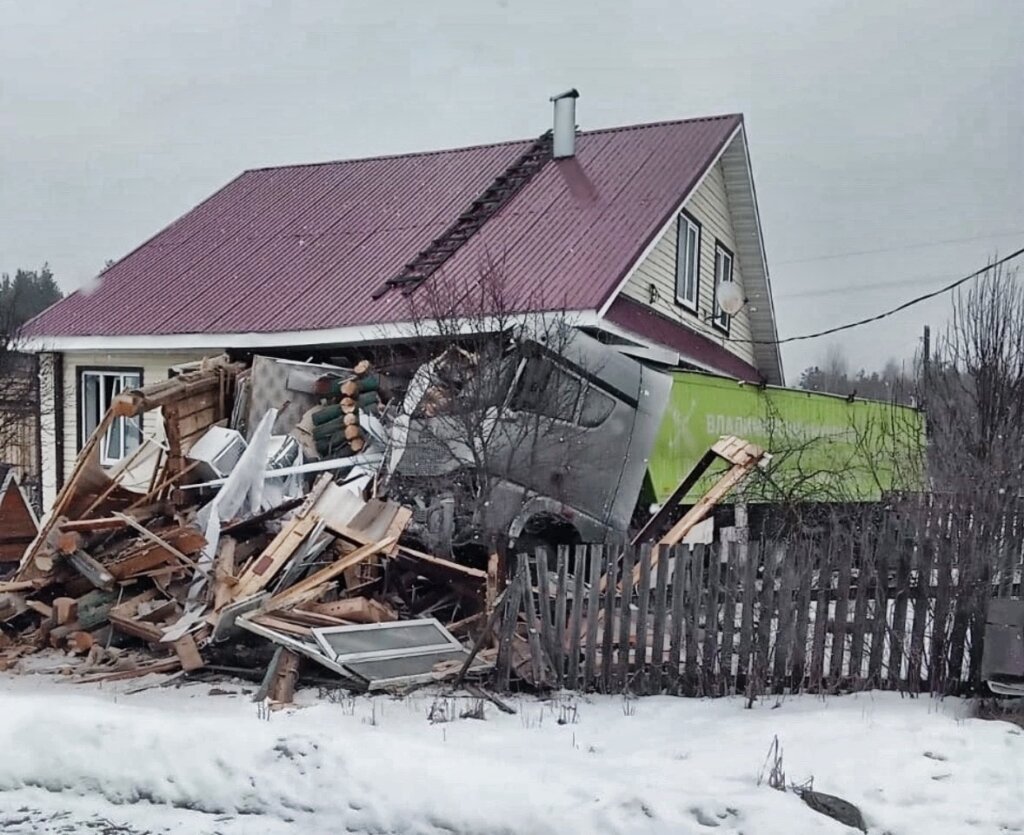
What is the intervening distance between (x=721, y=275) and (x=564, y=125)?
13.8 ft

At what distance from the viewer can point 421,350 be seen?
11125mm

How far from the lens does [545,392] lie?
9680mm

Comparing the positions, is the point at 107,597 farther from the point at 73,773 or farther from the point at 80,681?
the point at 73,773

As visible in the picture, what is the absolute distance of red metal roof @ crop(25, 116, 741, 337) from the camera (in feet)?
45.6

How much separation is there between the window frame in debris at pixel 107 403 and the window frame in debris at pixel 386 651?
10.3 metres

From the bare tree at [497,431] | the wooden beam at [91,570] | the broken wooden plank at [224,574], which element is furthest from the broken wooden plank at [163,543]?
the bare tree at [497,431]

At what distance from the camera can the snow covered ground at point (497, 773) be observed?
14.3 feet

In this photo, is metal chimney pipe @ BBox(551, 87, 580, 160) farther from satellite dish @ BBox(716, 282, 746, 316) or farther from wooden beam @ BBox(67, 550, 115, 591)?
wooden beam @ BBox(67, 550, 115, 591)

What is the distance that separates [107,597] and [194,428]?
11.5ft

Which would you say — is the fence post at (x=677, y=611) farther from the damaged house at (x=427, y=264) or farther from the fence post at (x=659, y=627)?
the damaged house at (x=427, y=264)

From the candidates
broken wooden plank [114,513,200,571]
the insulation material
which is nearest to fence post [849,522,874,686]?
broken wooden plank [114,513,200,571]

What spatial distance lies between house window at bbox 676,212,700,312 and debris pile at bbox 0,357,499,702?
21.5 feet

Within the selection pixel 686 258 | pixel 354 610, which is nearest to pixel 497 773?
pixel 354 610

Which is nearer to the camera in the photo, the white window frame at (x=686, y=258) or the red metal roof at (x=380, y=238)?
the red metal roof at (x=380, y=238)
